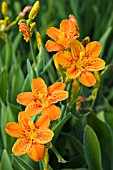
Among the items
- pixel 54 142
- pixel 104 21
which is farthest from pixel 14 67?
pixel 104 21

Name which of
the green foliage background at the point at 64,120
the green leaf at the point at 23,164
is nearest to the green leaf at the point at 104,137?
the green foliage background at the point at 64,120

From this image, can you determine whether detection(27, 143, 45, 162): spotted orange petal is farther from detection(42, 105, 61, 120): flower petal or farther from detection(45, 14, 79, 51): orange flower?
detection(45, 14, 79, 51): orange flower

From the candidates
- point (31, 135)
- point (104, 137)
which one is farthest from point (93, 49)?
point (104, 137)

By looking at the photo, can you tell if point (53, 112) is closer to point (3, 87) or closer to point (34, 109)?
point (34, 109)

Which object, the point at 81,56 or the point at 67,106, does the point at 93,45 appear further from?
the point at 67,106

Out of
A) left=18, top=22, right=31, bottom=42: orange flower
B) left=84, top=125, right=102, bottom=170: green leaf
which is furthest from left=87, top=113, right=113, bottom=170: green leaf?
left=18, top=22, right=31, bottom=42: orange flower

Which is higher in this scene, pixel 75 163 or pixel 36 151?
pixel 36 151
